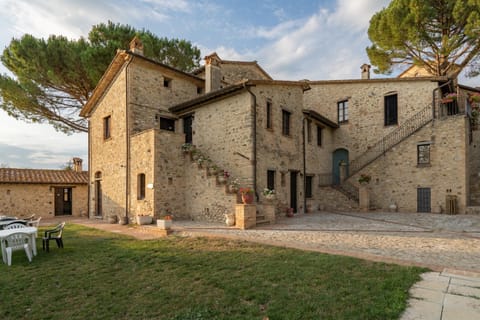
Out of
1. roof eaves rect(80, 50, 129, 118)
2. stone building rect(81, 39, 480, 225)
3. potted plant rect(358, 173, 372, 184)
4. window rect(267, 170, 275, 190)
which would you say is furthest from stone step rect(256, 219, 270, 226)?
roof eaves rect(80, 50, 129, 118)

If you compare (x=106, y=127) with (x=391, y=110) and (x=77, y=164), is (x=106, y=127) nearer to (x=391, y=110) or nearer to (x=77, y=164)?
(x=77, y=164)

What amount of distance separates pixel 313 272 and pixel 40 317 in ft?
13.2

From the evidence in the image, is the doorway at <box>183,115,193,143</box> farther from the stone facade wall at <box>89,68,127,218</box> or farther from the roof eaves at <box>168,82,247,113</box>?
the stone facade wall at <box>89,68,127,218</box>

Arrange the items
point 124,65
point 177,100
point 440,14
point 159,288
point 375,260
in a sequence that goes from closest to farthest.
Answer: point 159,288
point 375,260
point 124,65
point 177,100
point 440,14

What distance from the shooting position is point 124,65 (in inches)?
516

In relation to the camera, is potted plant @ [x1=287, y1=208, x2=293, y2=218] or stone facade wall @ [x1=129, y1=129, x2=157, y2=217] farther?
potted plant @ [x1=287, y1=208, x2=293, y2=218]

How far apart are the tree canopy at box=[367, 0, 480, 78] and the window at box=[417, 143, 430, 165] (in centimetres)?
552

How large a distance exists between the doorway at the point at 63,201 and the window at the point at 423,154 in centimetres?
2162

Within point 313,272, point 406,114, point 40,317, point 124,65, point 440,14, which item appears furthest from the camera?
point 440,14

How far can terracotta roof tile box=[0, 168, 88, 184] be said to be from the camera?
15.9 metres

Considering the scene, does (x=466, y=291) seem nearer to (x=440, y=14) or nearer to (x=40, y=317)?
(x=40, y=317)

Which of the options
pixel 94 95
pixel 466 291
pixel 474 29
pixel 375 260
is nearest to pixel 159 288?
pixel 375 260

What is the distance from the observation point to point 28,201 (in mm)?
16281

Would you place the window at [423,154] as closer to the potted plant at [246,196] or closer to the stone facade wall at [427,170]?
the stone facade wall at [427,170]
